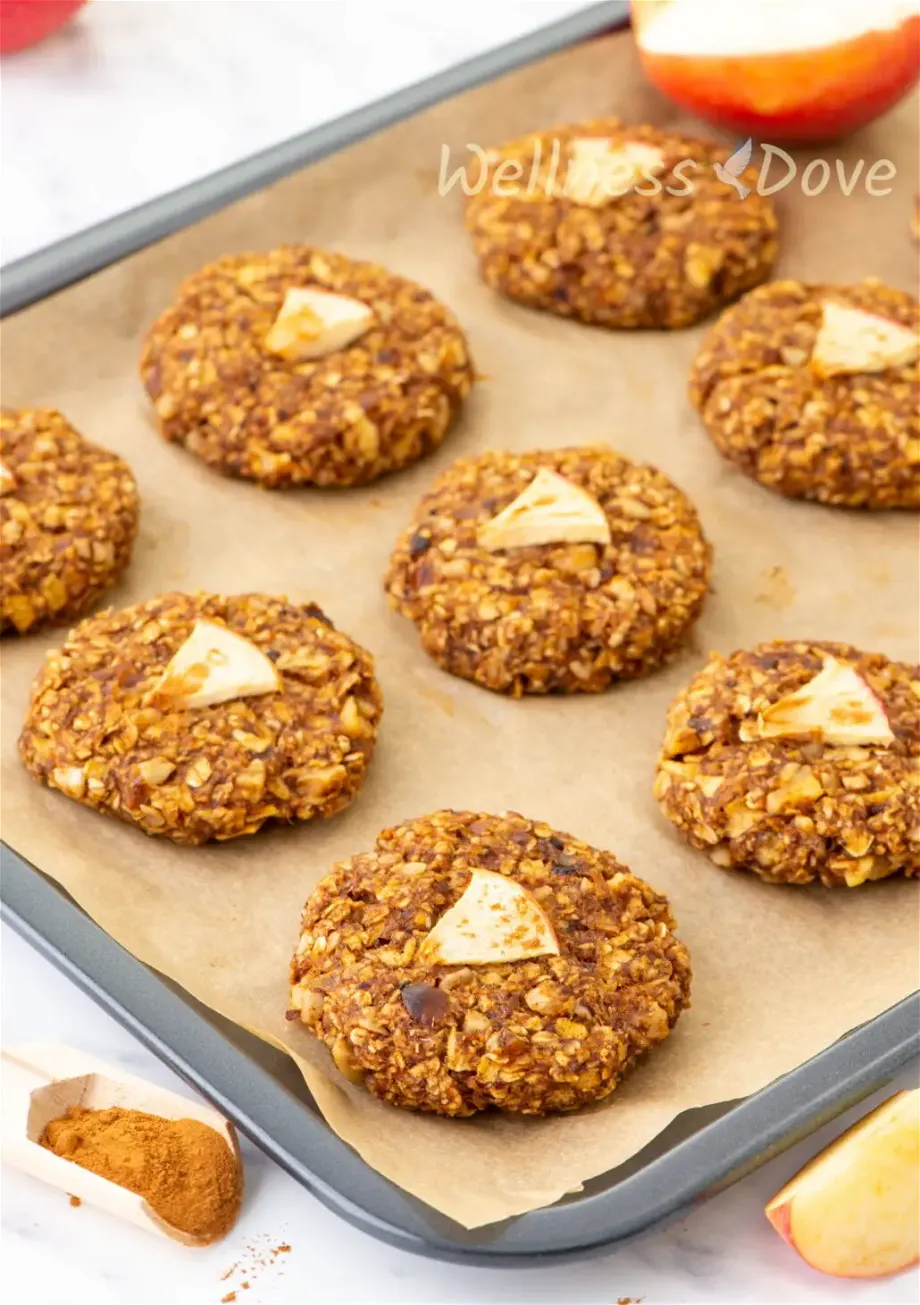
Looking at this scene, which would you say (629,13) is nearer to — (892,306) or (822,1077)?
(892,306)

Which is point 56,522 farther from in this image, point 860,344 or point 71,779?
point 860,344

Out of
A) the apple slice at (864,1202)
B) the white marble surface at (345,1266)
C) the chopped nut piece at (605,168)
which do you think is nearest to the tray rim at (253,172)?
the chopped nut piece at (605,168)

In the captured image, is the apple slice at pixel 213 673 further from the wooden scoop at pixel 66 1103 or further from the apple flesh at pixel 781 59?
the apple flesh at pixel 781 59

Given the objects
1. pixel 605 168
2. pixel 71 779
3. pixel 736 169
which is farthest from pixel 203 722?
pixel 736 169

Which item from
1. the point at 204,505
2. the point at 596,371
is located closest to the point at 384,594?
the point at 204,505

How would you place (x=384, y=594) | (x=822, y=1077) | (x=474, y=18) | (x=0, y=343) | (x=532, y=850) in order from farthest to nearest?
1. (x=474, y=18)
2. (x=0, y=343)
3. (x=384, y=594)
4. (x=532, y=850)
5. (x=822, y=1077)

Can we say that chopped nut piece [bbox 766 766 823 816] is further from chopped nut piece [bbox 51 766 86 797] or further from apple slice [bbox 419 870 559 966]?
chopped nut piece [bbox 51 766 86 797]
